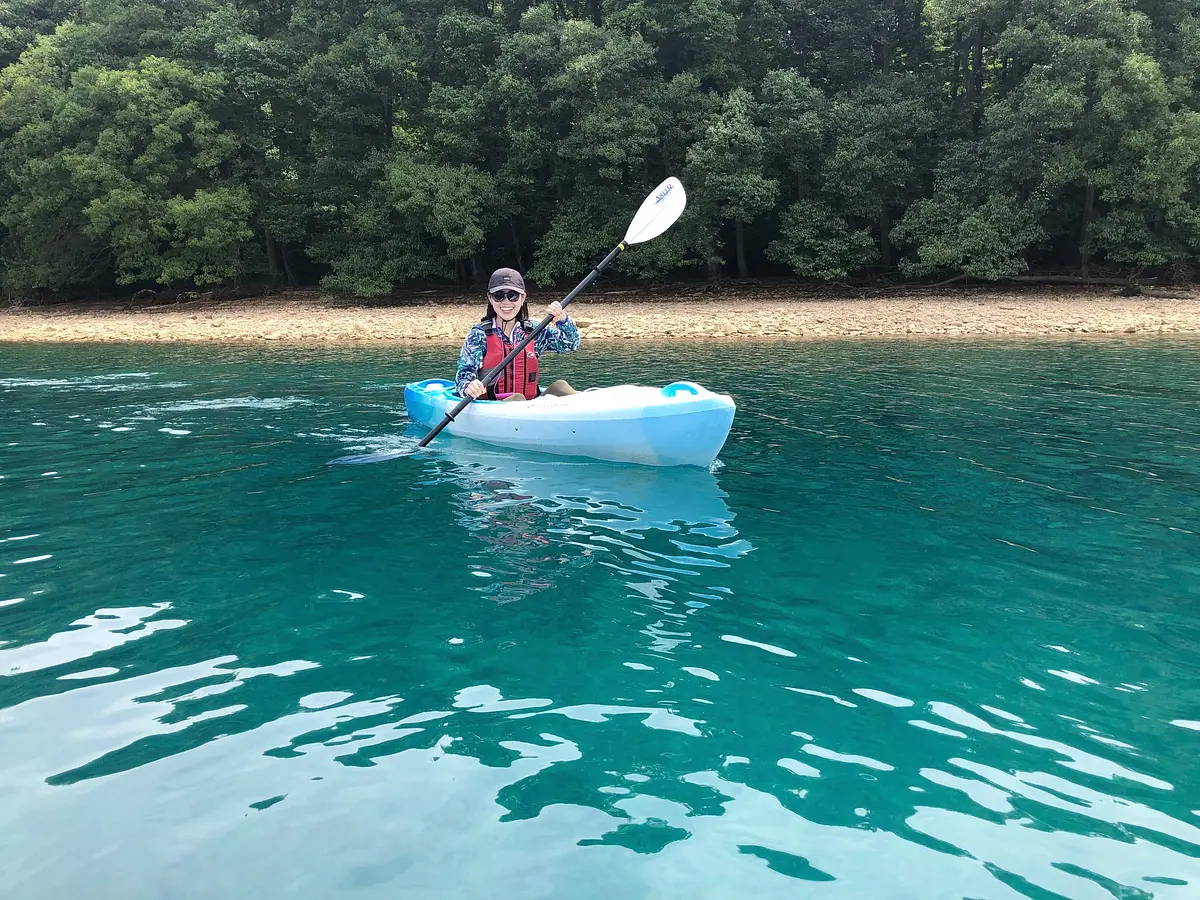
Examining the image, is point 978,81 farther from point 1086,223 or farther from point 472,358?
point 472,358

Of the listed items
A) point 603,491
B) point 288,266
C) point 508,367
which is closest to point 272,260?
point 288,266

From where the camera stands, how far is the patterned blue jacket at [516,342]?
319 inches

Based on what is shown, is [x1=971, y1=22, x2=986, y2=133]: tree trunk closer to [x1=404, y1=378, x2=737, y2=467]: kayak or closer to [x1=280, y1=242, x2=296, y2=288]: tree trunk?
[x1=404, y1=378, x2=737, y2=467]: kayak

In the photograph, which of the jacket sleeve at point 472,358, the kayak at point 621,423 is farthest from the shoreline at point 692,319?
the kayak at point 621,423

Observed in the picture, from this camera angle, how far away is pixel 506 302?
796cm

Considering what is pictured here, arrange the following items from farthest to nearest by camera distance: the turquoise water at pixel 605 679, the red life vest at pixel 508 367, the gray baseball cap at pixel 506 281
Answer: the red life vest at pixel 508 367
the gray baseball cap at pixel 506 281
the turquoise water at pixel 605 679

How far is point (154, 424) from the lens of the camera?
9359mm

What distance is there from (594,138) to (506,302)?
17.2 meters

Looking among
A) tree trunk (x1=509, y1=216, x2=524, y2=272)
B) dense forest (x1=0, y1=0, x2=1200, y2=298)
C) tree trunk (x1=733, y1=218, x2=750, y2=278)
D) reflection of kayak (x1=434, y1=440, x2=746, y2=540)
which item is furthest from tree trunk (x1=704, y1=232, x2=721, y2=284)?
reflection of kayak (x1=434, y1=440, x2=746, y2=540)

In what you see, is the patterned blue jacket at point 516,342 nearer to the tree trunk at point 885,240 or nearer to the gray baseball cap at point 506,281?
the gray baseball cap at point 506,281

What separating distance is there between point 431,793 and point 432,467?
497 cm

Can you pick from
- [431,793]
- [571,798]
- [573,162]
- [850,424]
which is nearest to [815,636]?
[571,798]

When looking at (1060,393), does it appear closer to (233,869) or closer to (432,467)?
(432,467)

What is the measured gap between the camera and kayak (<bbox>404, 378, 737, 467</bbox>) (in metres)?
6.75
